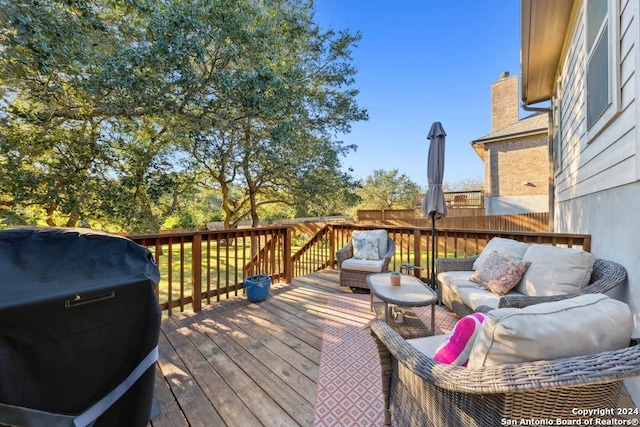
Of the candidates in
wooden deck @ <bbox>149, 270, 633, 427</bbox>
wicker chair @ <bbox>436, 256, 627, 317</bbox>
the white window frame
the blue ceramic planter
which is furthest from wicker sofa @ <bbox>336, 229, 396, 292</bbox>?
the white window frame

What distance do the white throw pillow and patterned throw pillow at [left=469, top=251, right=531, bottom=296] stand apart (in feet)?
0.53

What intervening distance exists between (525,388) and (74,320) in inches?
69.6

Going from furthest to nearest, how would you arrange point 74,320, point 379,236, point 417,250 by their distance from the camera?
point 379,236 < point 417,250 < point 74,320

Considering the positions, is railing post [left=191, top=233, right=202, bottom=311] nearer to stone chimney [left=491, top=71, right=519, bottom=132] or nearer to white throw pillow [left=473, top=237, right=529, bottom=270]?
white throw pillow [left=473, top=237, right=529, bottom=270]

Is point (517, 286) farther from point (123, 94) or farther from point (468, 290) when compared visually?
point (123, 94)

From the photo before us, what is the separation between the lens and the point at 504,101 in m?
13.0

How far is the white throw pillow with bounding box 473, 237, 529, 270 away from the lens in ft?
10.4

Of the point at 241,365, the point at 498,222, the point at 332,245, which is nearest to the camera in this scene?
the point at 241,365

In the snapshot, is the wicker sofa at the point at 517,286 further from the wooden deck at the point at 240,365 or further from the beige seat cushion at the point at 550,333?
the wooden deck at the point at 240,365

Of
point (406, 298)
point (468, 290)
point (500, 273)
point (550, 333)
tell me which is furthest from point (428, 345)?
point (500, 273)

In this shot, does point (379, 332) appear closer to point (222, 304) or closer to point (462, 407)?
point (462, 407)

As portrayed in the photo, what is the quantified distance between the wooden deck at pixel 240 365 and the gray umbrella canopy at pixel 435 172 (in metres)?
2.31

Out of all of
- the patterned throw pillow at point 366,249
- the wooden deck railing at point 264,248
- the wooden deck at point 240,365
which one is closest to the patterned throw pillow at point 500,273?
the wooden deck railing at point 264,248

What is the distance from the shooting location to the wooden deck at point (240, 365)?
184cm
